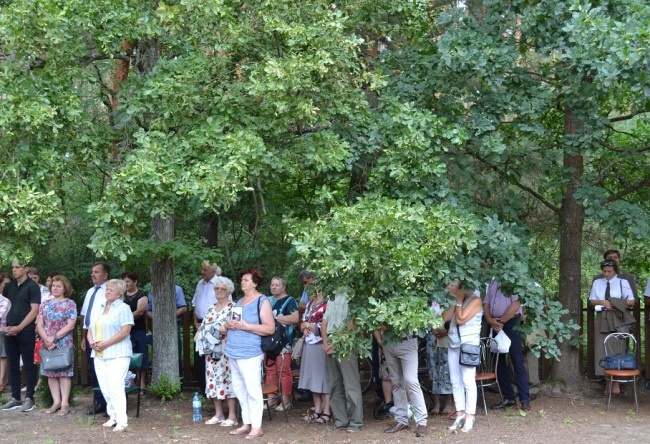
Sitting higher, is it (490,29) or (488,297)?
(490,29)

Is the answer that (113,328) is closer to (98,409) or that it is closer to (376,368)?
(98,409)

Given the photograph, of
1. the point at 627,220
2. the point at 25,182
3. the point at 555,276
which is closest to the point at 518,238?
the point at 627,220

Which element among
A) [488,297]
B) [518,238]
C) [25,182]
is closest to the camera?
[25,182]

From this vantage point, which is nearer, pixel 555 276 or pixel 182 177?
pixel 182 177

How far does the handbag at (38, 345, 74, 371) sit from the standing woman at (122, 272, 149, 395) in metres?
0.84

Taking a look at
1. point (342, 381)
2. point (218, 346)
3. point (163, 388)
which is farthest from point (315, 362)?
point (163, 388)

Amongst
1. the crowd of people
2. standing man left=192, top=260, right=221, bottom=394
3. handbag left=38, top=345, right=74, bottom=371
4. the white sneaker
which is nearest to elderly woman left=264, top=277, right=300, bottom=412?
the crowd of people

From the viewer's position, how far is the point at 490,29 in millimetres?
9211

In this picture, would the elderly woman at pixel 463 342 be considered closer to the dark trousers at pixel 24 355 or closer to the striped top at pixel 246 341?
the striped top at pixel 246 341

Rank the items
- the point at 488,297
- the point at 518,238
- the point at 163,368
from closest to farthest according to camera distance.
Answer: the point at 518,238 → the point at 488,297 → the point at 163,368

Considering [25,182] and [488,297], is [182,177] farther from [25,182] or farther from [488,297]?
[488,297]

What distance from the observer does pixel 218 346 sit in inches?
370

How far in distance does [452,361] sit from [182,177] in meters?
3.34

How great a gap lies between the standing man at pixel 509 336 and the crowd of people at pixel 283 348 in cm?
1
